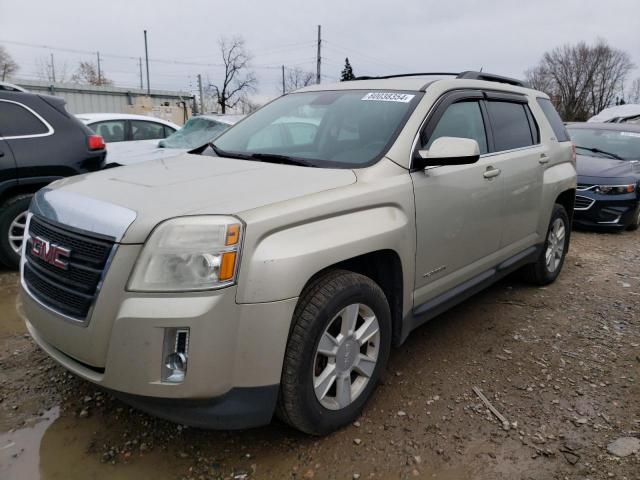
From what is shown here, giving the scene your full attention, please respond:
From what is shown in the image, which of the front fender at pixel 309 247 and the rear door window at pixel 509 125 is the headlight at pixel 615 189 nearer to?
the rear door window at pixel 509 125

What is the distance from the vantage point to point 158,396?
2.00 m

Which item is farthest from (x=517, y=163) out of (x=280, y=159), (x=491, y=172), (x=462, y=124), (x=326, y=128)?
(x=280, y=159)

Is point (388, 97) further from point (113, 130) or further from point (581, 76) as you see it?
point (581, 76)

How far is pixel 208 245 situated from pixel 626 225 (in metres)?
7.30

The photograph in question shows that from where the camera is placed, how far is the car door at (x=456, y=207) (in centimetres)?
285

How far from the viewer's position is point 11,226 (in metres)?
4.75

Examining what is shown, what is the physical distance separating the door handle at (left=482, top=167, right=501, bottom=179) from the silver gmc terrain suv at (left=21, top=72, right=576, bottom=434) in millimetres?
14

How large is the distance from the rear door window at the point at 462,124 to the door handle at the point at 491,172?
5.9 inches

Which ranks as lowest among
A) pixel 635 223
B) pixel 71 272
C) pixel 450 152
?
pixel 635 223

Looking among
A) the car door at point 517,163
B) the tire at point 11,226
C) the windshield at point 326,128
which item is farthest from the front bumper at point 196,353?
the tire at point 11,226

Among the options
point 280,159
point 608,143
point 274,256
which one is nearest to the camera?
point 274,256

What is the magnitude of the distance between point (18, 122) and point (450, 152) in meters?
4.26

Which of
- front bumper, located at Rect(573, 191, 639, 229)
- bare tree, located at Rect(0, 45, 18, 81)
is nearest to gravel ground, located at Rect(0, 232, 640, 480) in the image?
front bumper, located at Rect(573, 191, 639, 229)

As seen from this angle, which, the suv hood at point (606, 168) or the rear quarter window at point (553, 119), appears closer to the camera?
the rear quarter window at point (553, 119)
